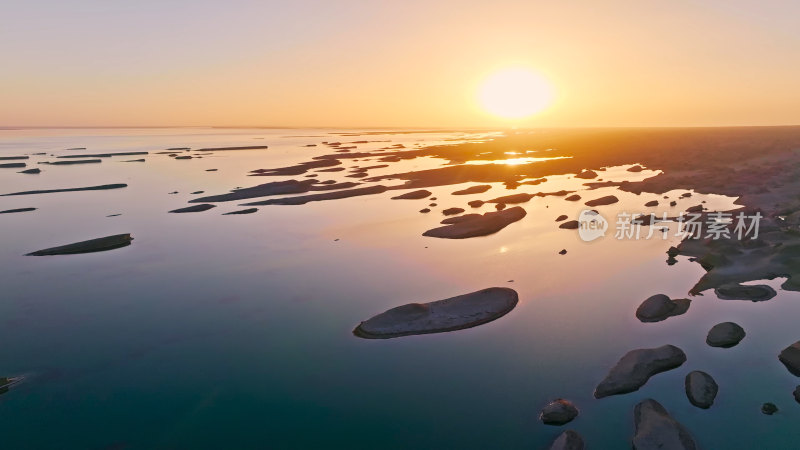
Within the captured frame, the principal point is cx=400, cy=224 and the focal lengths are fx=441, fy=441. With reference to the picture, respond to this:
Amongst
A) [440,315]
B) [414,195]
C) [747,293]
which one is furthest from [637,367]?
[414,195]

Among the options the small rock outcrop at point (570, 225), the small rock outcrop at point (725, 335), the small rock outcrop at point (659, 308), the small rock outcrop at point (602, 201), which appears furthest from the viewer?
the small rock outcrop at point (602, 201)

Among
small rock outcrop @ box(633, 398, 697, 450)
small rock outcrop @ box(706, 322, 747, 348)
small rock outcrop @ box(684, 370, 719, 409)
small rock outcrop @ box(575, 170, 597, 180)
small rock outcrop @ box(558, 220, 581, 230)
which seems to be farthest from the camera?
small rock outcrop @ box(575, 170, 597, 180)

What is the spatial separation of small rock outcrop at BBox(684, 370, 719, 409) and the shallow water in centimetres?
56

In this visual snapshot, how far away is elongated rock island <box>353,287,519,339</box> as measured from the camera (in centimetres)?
2475

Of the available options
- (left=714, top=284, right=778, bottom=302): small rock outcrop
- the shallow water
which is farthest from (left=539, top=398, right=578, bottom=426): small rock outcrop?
(left=714, top=284, right=778, bottom=302): small rock outcrop

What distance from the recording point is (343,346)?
76.4 feet

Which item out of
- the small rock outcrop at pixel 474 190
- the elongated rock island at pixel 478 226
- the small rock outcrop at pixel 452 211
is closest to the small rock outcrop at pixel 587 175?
the small rock outcrop at pixel 474 190

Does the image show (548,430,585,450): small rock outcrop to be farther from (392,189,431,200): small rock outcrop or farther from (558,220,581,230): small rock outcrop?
(392,189,431,200): small rock outcrop

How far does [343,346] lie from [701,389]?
16345 mm

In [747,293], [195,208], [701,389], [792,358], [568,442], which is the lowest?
[568,442]

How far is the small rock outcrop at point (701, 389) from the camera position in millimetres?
17938

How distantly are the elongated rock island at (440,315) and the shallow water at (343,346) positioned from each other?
0.70 meters

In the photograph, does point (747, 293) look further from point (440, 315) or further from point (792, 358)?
point (440, 315)

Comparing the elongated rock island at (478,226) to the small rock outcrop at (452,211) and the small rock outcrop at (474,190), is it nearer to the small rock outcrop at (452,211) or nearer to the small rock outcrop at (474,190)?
the small rock outcrop at (452,211)
